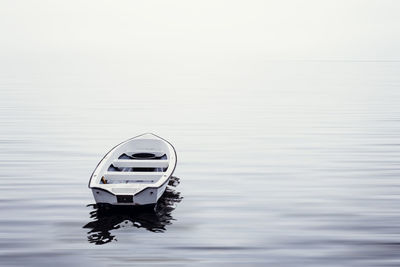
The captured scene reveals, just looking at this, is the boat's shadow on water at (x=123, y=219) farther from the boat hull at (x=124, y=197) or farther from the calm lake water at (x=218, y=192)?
the boat hull at (x=124, y=197)

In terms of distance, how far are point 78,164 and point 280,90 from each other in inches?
2038

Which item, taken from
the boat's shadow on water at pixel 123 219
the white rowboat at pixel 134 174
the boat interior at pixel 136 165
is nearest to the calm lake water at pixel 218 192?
the boat's shadow on water at pixel 123 219

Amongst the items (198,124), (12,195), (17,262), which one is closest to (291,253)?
(17,262)

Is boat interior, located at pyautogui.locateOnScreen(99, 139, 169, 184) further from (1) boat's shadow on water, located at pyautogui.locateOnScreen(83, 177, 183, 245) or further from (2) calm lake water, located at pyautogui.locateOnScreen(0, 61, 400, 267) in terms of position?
(1) boat's shadow on water, located at pyautogui.locateOnScreen(83, 177, 183, 245)

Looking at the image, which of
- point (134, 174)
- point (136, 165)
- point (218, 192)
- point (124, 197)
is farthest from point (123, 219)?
point (218, 192)

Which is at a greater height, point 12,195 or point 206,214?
point 12,195

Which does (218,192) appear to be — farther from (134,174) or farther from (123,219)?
(123,219)

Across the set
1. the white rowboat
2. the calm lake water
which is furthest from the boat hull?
the calm lake water

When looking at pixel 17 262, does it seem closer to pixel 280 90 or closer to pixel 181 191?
pixel 181 191

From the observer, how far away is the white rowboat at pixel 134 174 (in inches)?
680

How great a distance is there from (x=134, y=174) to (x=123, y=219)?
8.31 feet

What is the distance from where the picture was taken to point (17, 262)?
13875 millimetres

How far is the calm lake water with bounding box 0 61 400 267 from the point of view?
14789 mm

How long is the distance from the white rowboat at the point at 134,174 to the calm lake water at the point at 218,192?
65cm
